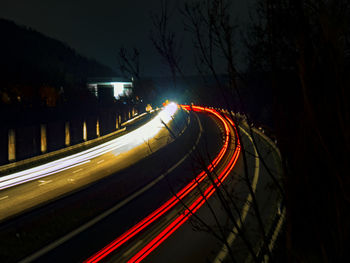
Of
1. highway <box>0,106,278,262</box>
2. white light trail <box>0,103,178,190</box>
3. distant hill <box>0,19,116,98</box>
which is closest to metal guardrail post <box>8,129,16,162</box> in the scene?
white light trail <box>0,103,178,190</box>

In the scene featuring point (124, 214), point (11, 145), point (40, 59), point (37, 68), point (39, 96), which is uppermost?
point (40, 59)

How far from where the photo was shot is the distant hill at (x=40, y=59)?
187ft

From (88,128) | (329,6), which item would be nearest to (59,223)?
(329,6)

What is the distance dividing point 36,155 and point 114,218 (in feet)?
61.0

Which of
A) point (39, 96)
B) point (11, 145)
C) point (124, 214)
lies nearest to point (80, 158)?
point (11, 145)

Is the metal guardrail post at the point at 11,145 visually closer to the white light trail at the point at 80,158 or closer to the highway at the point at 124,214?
the white light trail at the point at 80,158

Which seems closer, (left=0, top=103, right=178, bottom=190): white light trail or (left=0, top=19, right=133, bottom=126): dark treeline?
(left=0, top=103, right=178, bottom=190): white light trail

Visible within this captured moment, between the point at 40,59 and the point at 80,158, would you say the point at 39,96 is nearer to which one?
the point at 80,158

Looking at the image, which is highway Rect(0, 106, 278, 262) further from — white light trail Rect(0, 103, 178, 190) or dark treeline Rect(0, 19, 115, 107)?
dark treeline Rect(0, 19, 115, 107)

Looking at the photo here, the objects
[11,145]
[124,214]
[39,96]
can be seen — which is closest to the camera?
[124,214]

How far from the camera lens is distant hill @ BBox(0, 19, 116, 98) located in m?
56.9

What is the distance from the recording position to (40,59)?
12244 centimetres

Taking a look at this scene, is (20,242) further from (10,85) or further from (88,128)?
(10,85)

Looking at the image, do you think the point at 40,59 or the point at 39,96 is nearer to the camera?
the point at 39,96
